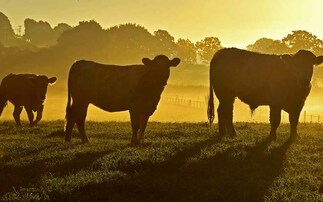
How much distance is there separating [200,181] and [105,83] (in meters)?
6.09

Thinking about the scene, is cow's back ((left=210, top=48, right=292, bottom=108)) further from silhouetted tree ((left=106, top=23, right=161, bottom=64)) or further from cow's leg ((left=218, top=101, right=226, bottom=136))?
silhouetted tree ((left=106, top=23, right=161, bottom=64))

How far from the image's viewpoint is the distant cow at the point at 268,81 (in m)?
15.1

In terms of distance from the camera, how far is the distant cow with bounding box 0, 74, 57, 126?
69.0 feet

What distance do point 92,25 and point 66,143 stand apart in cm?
8848

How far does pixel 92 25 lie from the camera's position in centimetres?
10012

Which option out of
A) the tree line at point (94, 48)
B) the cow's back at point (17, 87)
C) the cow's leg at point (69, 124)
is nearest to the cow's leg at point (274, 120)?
the cow's leg at point (69, 124)

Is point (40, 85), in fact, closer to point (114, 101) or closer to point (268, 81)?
point (114, 101)

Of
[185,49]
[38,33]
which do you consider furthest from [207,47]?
[38,33]

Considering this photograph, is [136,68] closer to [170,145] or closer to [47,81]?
[170,145]

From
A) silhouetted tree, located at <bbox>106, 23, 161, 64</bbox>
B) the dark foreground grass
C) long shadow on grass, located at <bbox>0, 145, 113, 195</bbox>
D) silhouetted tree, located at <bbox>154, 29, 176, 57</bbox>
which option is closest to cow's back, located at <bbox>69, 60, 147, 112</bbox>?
the dark foreground grass

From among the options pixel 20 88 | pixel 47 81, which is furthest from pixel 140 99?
pixel 20 88

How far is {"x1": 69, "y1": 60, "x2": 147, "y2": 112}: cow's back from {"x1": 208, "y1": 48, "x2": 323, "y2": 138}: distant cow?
375cm

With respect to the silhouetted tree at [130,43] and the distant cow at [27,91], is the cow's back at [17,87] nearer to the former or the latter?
the distant cow at [27,91]

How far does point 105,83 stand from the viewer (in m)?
14.6
